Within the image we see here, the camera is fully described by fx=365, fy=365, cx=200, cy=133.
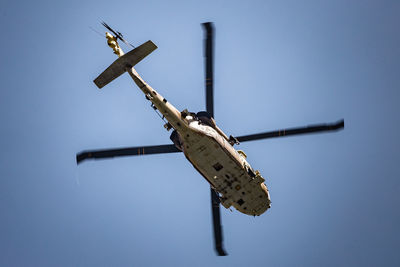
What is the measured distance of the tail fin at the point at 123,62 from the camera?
16016 mm

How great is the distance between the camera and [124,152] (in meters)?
17.4

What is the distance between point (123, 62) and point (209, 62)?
394 centimetres

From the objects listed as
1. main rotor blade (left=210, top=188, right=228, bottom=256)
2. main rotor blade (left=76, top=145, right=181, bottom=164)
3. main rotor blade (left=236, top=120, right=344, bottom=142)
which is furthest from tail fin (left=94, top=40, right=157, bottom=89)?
main rotor blade (left=210, top=188, right=228, bottom=256)

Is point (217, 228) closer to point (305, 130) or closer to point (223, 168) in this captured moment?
point (223, 168)

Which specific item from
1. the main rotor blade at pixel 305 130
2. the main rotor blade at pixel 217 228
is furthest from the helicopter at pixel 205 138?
the main rotor blade at pixel 217 228

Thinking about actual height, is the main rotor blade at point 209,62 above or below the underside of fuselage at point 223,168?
above

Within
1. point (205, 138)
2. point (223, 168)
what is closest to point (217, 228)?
point (223, 168)

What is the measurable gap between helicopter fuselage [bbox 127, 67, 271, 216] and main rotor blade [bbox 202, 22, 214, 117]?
3.66 feet

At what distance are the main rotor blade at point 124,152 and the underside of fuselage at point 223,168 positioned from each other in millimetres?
775

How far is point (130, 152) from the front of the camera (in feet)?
57.2

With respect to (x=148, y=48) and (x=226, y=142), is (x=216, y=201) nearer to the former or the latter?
(x=226, y=142)

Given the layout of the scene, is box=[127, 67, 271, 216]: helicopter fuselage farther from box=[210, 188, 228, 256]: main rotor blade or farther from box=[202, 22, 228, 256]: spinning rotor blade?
box=[210, 188, 228, 256]: main rotor blade

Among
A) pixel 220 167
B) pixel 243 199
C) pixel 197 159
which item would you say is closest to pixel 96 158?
pixel 197 159

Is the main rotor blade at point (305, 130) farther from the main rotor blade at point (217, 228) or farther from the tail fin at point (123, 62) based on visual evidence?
the tail fin at point (123, 62)
